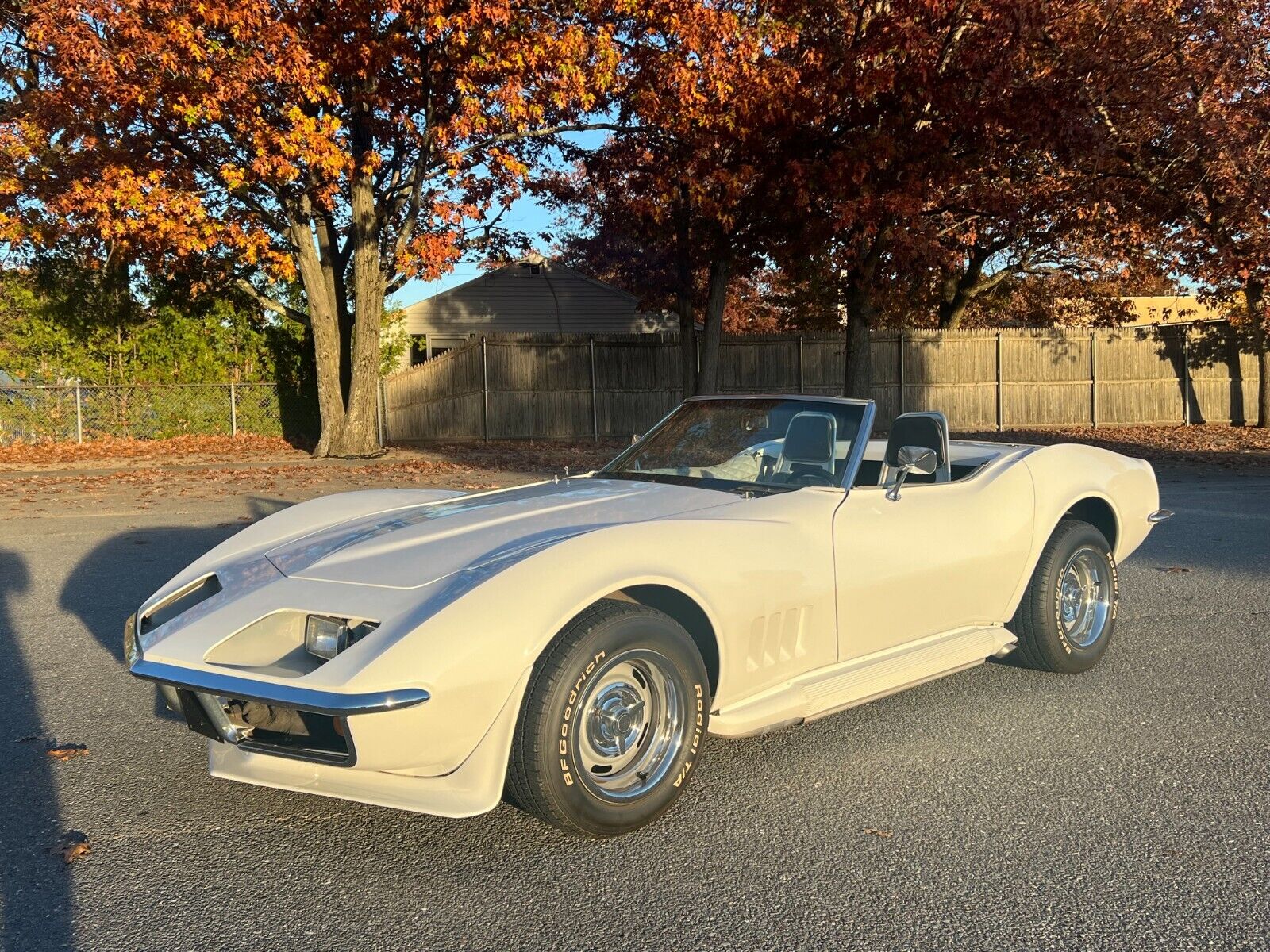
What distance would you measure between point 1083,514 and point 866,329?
625 inches

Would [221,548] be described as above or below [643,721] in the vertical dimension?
above

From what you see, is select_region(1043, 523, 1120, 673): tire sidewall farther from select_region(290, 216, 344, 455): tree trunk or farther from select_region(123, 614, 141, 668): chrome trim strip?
select_region(290, 216, 344, 455): tree trunk

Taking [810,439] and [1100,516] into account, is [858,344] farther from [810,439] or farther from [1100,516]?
[810,439]

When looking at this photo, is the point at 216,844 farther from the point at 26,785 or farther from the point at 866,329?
the point at 866,329

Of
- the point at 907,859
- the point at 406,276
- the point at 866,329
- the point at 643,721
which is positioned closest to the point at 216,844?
the point at 643,721

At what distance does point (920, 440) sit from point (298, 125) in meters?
13.5

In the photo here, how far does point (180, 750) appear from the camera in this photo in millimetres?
4277

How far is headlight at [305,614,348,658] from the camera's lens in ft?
10.6

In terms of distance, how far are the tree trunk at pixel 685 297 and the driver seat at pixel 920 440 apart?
647 inches

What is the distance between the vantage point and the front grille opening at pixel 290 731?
3.05 m

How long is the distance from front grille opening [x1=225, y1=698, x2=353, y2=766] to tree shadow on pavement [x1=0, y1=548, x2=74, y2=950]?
0.63m

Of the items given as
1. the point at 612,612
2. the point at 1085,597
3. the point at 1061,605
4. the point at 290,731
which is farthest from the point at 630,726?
the point at 1085,597

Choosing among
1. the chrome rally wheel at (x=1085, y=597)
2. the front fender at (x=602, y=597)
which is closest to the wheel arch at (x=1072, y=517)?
the chrome rally wheel at (x=1085, y=597)

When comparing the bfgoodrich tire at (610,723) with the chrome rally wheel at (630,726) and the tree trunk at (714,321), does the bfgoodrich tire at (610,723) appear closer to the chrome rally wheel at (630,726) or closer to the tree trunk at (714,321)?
the chrome rally wheel at (630,726)
